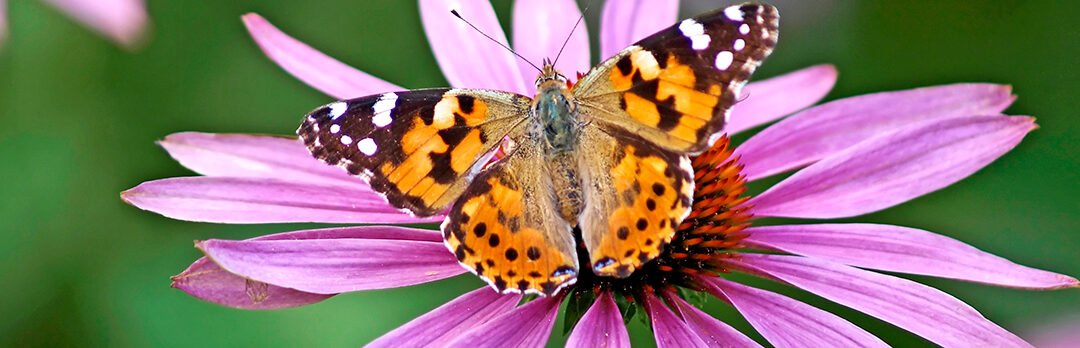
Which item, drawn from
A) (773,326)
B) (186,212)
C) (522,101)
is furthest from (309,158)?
(773,326)

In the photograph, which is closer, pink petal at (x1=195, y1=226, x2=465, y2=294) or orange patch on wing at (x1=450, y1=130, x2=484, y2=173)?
pink petal at (x1=195, y1=226, x2=465, y2=294)

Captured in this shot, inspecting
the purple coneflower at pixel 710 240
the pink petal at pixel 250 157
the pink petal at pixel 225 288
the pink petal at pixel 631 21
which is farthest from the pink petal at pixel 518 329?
the pink petal at pixel 631 21

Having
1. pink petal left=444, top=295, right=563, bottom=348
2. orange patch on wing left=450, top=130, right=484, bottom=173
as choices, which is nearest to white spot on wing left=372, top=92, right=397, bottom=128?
orange patch on wing left=450, top=130, right=484, bottom=173

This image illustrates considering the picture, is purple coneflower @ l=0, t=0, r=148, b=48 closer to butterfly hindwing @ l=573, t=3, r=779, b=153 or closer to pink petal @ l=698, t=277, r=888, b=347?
butterfly hindwing @ l=573, t=3, r=779, b=153

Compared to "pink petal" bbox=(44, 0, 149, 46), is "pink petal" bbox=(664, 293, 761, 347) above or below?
below

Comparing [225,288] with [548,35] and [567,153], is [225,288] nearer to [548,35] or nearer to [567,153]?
[567,153]

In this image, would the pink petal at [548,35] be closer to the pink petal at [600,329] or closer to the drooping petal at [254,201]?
the drooping petal at [254,201]

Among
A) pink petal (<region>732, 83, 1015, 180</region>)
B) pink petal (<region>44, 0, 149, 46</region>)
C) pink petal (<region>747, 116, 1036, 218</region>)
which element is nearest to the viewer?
pink petal (<region>747, 116, 1036, 218</region>)
